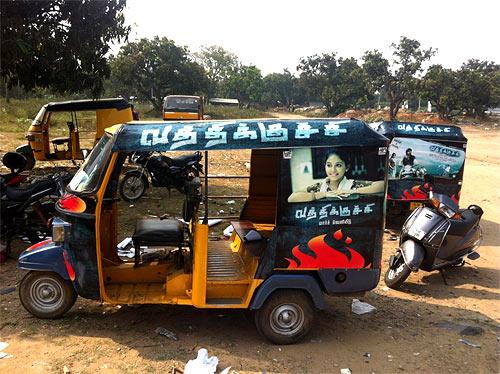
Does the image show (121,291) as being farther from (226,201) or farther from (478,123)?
(478,123)

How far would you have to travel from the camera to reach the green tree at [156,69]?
123ft

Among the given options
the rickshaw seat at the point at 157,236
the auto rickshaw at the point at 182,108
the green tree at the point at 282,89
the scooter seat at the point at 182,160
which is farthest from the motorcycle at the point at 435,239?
the green tree at the point at 282,89

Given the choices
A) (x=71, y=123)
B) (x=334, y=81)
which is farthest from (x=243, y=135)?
(x=334, y=81)

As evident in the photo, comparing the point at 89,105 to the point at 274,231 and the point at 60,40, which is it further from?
the point at 274,231

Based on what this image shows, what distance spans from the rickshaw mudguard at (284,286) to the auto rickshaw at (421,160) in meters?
4.62

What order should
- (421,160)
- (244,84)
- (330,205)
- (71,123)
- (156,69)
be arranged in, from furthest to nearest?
(244,84)
(156,69)
(71,123)
(421,160)
(330,205)

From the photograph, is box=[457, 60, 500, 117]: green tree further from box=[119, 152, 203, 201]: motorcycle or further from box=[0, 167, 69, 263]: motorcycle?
box=[0, 167, 69, 263]: motorcycle

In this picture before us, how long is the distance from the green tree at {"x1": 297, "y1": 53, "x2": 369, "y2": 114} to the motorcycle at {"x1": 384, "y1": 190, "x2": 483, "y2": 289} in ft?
121

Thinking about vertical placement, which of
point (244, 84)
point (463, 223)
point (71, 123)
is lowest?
point (463, 223)

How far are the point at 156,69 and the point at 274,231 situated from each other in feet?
120

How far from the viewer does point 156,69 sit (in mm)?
38031

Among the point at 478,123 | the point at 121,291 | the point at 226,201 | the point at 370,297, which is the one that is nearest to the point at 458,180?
the point at 370,297

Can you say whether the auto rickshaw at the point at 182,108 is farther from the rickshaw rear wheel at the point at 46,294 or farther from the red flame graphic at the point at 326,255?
the red flame graphic at the point at 326,255

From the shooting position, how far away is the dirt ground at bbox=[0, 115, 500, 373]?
3770 mm
